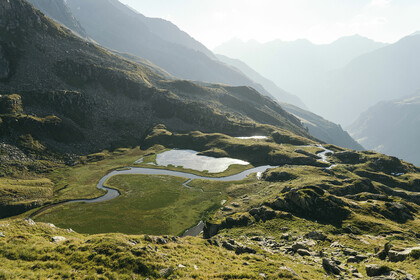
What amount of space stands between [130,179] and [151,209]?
38614mm

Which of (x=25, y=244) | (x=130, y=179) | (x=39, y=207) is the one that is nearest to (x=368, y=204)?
(x=25, y=244)

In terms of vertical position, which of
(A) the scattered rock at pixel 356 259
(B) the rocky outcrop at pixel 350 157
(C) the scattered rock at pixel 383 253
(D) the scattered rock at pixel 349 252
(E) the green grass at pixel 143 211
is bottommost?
(E) the green grass at pixel 143 211

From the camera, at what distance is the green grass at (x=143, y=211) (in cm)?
7778

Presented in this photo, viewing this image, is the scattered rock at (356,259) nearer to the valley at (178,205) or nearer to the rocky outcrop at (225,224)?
the valley at (178,205)

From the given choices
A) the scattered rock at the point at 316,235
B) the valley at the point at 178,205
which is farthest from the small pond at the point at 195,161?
the scattered rock at the point at 316,235

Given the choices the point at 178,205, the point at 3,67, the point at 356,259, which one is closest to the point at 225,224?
the point at 356,259

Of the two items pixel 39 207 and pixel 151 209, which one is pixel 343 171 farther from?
pixel 39 207

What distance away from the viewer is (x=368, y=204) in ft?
221

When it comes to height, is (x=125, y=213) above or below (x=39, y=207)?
above

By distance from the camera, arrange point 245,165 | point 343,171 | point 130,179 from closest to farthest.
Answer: point 130,179 < point 343,171 < point 245,165

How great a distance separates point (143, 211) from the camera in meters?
89.9

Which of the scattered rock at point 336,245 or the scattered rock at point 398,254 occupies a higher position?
the scattered rock at point 398,254

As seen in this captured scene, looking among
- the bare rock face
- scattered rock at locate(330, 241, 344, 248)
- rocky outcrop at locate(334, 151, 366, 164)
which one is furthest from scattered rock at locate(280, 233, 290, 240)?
the bare rock face

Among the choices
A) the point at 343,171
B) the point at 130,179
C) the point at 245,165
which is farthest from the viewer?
the point at 245,165
